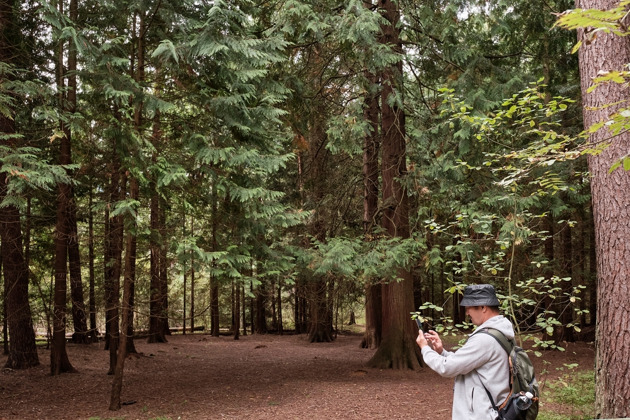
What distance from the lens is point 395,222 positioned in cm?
1170

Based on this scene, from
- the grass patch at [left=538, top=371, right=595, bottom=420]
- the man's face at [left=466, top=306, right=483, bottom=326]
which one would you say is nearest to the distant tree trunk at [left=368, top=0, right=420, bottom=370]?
the grass patch at [left=538, top=371, right=595, bottom=420]

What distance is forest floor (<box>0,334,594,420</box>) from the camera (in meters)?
8.08

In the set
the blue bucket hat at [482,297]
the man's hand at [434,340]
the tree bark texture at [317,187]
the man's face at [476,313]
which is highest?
the tree bark texture at [317,187]

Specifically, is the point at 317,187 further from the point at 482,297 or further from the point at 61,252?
the point at 482,297

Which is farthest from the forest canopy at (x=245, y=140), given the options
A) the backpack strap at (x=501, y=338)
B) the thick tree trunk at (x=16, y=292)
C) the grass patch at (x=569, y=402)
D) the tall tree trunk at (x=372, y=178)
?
the backpack strap at (x=501, y=338)

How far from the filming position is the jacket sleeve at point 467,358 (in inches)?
115

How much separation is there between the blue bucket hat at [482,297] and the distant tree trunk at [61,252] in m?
8.07

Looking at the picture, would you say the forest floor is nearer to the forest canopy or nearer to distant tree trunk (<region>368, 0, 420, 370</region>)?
distant tree trunk (<region>368, 0, 420, 370</region>)

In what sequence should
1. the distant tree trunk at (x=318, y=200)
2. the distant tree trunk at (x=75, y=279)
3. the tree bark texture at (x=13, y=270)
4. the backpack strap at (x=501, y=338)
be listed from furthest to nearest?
the distant tree trunk at (x=318, y=200)
the distant tree trunk at (x=75, y=279)
the tree bark texture at (x=13, y=270)
the backpack strap at (x=501, y=338)

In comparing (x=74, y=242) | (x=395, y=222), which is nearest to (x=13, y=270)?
(x=74, y=242)

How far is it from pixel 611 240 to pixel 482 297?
101 inches

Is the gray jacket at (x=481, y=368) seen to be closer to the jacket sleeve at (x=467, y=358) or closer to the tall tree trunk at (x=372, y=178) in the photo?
the jacket sleeve at (x=467, y=358)

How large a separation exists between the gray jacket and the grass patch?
496cm

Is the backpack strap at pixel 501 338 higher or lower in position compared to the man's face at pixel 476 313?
lower
